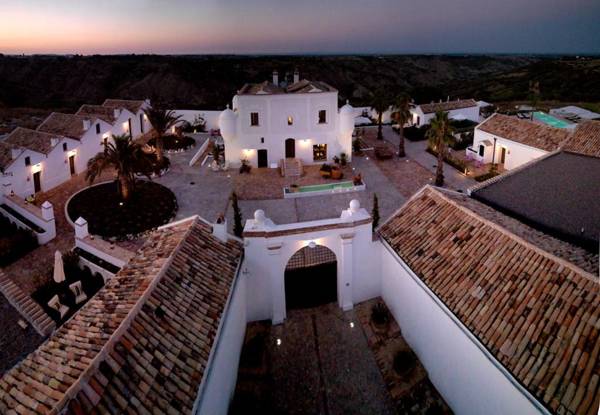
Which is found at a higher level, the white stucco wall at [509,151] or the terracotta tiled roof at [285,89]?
the terracotta tiled roof at [285,89]

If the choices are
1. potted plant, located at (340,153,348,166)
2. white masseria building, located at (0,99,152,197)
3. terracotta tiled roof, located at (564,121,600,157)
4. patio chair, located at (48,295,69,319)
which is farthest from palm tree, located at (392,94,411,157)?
patio chair, located at (48,295,69,319)

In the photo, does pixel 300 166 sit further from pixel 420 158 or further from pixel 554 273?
pixel 554 273

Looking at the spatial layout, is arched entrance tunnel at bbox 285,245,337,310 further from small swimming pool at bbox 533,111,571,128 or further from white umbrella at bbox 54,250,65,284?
small swimming pool at bbox 533,111,571,128

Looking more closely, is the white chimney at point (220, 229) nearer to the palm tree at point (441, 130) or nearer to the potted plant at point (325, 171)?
the potted plant at point (325, 171)

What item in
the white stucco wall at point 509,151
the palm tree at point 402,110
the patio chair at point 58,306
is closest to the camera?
the patio chair at point 58,306

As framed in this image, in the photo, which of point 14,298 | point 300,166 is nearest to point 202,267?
point 14,298

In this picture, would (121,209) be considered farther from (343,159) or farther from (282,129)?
(343,159)

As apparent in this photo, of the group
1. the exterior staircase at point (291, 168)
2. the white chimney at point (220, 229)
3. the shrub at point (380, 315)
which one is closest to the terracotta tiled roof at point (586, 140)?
the shrub at point (380, 315)
